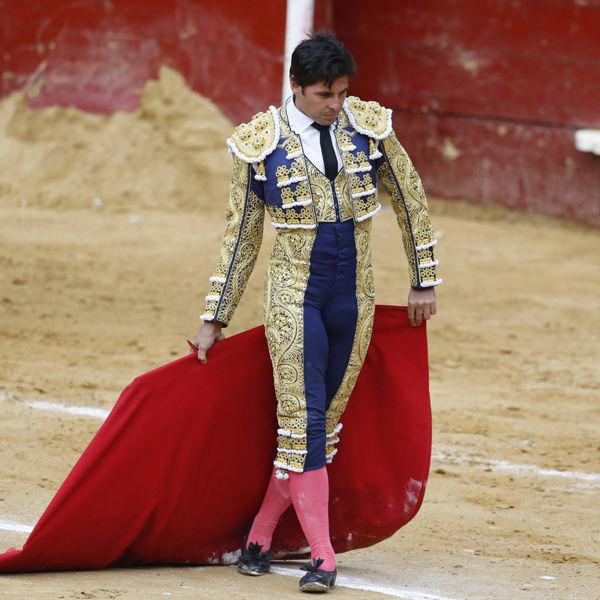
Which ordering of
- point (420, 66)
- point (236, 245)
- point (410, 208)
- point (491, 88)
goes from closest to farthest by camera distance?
point (236, 245) < point (410, 208) < point (491, 88) < point (420, 66)

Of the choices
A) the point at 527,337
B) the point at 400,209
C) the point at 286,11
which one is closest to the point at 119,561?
→ the point at 400,209

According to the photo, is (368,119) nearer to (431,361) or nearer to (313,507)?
(313,507)

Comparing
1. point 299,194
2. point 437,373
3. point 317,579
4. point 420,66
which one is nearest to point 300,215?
point 299,194

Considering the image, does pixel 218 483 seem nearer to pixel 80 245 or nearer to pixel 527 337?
pixel 527 337

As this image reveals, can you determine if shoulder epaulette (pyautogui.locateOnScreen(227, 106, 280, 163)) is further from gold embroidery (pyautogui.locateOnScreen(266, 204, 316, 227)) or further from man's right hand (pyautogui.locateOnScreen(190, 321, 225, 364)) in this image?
man's right hand (pyautogui.locateOnScreen(190, 321, 225, 364))

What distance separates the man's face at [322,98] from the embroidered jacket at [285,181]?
0.08 m

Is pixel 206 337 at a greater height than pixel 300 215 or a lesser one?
lesser

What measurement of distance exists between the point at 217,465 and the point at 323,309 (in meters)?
0.56

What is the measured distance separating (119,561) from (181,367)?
56 centimetres

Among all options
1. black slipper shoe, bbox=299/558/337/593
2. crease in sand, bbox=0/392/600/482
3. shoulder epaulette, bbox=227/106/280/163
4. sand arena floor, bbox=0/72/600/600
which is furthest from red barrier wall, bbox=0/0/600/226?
black slipper shoe, bbox=299/558/337/593

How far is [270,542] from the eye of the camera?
13.3 feet

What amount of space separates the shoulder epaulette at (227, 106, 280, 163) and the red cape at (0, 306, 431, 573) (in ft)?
1.72

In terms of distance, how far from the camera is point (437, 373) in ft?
21.4

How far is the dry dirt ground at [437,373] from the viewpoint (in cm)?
407
